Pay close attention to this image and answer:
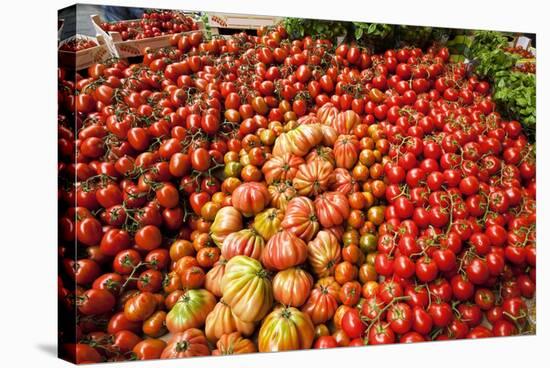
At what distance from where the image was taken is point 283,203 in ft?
10.7

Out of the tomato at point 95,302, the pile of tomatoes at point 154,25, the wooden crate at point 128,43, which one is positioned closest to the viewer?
the tomato at point 95,302

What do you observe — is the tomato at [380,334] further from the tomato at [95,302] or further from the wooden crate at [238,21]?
the wooden crate at [238,21]

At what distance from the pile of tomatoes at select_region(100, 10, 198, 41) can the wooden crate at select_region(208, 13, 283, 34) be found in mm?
134

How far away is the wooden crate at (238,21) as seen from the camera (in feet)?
11.0

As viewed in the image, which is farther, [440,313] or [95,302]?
[440,313]

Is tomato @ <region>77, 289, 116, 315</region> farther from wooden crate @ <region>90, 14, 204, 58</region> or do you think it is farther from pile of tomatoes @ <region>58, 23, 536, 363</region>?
wooden crate @ <region>90, 14, 204, 58</region>

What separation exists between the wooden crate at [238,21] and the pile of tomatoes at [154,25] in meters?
0.13

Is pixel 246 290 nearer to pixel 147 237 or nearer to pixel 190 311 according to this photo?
pixel 190 311

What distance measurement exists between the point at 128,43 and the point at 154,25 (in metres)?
0.21

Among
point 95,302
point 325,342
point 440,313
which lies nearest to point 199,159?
point 95,302

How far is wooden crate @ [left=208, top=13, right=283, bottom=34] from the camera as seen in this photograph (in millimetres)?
3352

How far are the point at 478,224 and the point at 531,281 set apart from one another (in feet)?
2.37

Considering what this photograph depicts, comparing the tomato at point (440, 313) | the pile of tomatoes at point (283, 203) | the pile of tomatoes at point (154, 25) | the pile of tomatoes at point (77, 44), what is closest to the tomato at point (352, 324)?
the pile of tomatoes at point (283, 203)

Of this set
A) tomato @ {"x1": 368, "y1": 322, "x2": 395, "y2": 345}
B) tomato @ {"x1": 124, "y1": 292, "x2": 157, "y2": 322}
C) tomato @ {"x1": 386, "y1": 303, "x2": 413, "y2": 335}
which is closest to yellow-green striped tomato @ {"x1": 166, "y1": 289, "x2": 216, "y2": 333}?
tomato @ {"x1": 124, "y1": 292, "x2": 157, "y2": 322}
